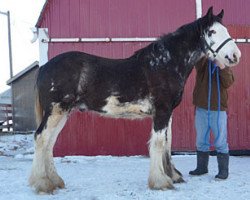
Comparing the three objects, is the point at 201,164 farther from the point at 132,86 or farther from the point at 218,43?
the point at 218,43

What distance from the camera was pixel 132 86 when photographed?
5602mm

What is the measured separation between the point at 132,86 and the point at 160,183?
4.43ft

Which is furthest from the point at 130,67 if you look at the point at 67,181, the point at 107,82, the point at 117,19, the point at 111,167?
the point at 117,19

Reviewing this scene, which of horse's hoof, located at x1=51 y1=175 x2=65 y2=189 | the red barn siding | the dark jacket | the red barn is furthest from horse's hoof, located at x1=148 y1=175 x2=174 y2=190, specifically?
the red barn siding

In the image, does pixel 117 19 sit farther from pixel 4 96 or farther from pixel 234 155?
pixel 4 96

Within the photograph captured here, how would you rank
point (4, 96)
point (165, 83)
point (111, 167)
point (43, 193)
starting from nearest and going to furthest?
point (43, 193) < point (165, 83) < point (111, 167) < point (4, 96)

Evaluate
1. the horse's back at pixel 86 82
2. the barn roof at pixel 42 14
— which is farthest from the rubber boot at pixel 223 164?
the barn roof at pixel 42 14

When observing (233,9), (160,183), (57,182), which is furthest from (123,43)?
(160,183)

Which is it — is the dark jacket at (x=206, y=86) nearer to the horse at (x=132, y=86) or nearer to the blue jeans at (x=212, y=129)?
the blue jeans at (x=212, y=129)

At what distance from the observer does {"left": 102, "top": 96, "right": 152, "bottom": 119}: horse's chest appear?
5.59 metres

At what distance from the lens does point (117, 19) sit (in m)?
9.04

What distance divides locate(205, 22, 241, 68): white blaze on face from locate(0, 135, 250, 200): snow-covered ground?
1.69 m

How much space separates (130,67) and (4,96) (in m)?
26.8

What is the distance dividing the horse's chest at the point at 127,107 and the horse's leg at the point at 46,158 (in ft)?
2.03
